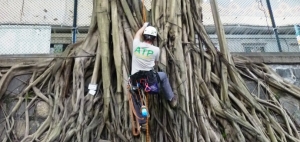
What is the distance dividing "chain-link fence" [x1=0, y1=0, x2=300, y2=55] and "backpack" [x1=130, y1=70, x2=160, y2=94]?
7.52 ft

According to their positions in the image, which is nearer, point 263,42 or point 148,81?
point 148,81

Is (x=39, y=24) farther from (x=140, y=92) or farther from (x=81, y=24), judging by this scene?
(x=140, y=92)

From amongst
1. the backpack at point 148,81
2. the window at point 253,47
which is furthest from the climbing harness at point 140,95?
the window at point 253,47

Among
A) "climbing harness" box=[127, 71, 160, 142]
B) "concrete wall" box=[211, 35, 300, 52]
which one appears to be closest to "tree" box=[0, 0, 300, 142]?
"climbing harness" box=[127, 71, 160, 142]

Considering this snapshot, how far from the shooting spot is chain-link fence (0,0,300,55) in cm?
562

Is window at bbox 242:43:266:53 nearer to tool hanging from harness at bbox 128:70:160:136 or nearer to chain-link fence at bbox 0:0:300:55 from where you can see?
chain-link fence at bbox 0:0:300:55

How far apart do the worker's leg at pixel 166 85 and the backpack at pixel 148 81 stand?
0.23 feet

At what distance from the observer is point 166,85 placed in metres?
3.30

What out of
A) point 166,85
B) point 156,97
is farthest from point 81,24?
point 166,85

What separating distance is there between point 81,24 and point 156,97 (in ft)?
8.73

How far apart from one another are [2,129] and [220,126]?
235 centimetres

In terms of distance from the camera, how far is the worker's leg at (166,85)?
329 cm

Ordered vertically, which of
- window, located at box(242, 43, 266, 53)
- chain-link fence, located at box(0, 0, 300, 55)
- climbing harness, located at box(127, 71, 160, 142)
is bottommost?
climbing harness, located at box(127, 71, 160, 142)

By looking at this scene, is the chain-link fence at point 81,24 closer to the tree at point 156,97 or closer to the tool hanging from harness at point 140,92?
the tree at point 156,97
